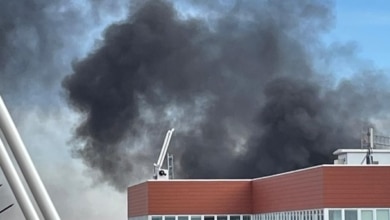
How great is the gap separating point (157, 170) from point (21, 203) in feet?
194

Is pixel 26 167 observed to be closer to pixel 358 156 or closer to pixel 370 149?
pixel 370 149

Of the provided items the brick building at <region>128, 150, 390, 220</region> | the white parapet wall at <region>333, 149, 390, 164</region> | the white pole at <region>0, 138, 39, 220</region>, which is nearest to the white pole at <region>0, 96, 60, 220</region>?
the white pole at <region>0, 138, 39, 220</region>

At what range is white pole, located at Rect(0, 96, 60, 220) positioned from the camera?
10.5 m

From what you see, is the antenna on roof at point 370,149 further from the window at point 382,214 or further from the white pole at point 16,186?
the white pole at point 16,186

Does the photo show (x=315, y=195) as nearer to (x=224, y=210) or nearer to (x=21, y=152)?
(x=224, y=210)

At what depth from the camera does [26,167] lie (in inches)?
414

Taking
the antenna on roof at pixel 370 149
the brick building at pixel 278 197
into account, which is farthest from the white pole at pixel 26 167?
the antenna on roof at pixel 370 149

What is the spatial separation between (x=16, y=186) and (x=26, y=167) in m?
2.30

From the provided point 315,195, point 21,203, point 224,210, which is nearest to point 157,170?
point 224,210

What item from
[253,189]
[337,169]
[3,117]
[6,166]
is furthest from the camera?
[253,189]

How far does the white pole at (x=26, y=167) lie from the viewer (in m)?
10.5

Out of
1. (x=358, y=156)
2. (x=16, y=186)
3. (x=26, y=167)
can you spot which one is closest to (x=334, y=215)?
(x=358, y=156)

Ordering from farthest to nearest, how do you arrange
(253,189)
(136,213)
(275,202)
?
1. (136,213)
2. (253,189)
3. (275,202)

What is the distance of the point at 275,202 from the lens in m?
58.5
